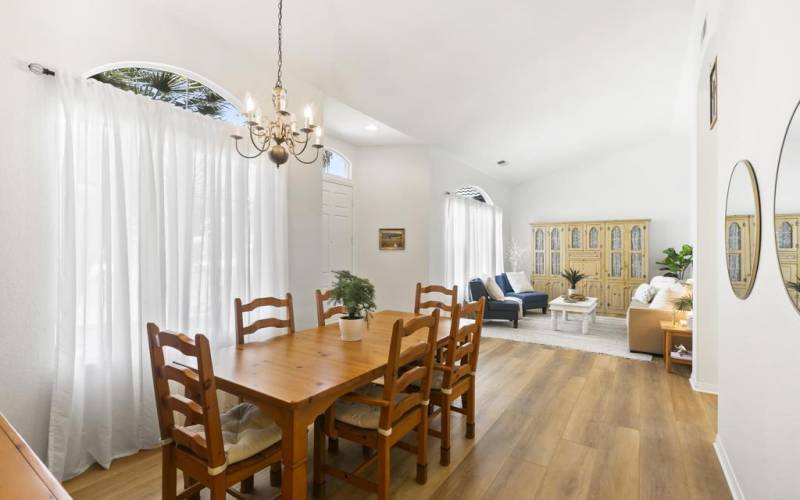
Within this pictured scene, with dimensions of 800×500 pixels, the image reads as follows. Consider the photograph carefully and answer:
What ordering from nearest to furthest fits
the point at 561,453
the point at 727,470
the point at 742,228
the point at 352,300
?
the point at 742,228
the point at 727,470
the point at 352,300
the point at 561,453

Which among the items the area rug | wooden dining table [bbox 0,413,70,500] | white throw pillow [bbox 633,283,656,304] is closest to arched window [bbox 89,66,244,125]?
wooden dining table [bbox 0,413,70,500]

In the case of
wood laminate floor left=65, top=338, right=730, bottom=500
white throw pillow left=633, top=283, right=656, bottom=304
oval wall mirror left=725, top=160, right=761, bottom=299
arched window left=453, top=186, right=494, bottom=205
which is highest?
arched window left=453, top=186, right=494, bottom=205

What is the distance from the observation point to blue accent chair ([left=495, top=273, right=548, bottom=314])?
23.5 ft

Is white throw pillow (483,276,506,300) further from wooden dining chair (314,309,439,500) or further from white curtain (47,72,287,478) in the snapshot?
wooden dining chair (314,309,439,500)

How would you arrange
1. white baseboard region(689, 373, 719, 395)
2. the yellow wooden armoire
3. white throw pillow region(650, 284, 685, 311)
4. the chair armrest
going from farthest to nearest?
the yellow wooden armoire
white throw pillow region(650, 284, 685, 311)
white baseboard region(689, 373, 719, 395)
the chair armrest

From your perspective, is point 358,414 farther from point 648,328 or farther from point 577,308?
point 577,308

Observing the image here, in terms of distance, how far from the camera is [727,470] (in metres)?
2.24

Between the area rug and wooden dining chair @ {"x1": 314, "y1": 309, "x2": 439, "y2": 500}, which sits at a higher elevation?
wooden dining chair @ {"x1": 314, "y1": 309, "x2": 439, "y2": 500}

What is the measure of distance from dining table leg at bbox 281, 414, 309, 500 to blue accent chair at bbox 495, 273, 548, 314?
6.09m

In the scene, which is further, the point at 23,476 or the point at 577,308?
the point at 577,308

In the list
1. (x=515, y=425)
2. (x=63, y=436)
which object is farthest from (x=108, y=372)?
(x=515, y=425)

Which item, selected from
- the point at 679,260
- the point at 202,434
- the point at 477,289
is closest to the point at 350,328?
the point at 202,434

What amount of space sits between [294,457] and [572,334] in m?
5.23

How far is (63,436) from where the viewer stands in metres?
2.16
